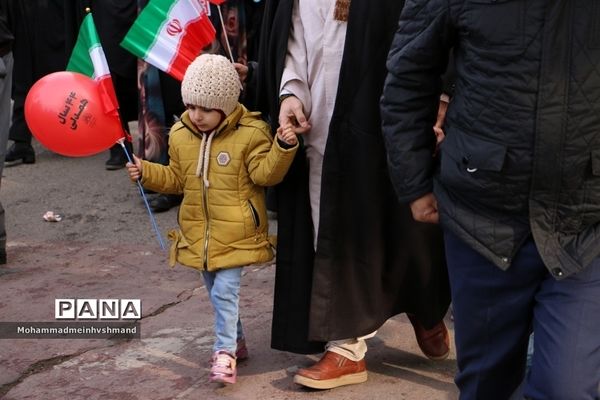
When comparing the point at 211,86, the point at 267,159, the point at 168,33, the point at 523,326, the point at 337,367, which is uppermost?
the point at 168,33

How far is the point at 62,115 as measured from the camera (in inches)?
169

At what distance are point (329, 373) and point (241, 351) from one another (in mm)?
468

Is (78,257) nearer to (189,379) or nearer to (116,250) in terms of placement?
(116,250)

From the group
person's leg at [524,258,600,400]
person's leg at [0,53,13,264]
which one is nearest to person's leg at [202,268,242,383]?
person's leg at [524,258,600,400]

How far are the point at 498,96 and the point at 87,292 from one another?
318 cm

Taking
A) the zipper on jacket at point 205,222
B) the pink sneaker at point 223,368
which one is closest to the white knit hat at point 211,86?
the zipper on jacket at point 205,222

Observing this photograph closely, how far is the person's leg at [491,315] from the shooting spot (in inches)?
115

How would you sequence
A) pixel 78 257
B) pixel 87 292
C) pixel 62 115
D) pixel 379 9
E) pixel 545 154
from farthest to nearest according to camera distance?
pixel 78 257
pixel 87 292
pixel 62 115
pixel 379 9
pixel 545 154

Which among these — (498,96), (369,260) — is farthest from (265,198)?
(498,96)

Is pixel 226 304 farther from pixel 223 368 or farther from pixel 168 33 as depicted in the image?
pixel 168 33

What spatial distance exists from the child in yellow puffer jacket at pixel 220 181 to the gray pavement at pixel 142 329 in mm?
310

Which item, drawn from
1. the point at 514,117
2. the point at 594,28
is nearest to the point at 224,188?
the point at 514,117

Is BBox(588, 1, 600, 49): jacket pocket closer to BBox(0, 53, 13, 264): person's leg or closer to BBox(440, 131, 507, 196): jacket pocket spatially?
BBox(440, 131, 507, 196): jacket pocket

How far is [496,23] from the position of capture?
2.76m
